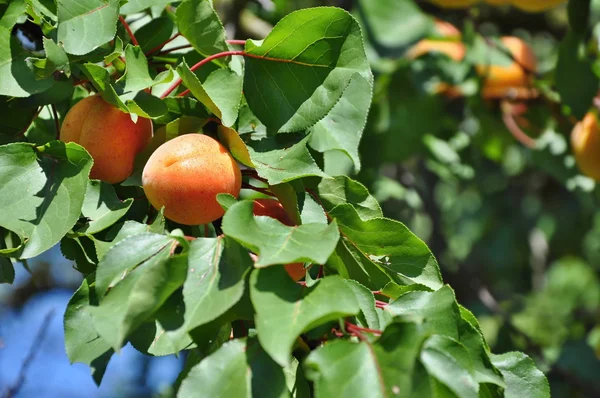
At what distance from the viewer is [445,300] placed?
65cm

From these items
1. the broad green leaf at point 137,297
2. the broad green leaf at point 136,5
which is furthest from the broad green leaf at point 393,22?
the broad green leaf at point 137,297

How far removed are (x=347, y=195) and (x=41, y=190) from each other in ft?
1.00

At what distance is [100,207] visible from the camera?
0.71 metres

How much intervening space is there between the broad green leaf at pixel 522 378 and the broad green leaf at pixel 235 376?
9.2 inches

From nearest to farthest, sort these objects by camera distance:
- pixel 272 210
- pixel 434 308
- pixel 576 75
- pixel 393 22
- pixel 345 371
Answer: pixel 345 371
pixel 434 308
pixel 272 210
pixel 576 75
pixel 393 22

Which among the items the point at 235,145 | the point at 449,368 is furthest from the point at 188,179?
the point at 449,368

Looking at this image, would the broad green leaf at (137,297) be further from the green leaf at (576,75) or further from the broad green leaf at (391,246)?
the green leaf at (576,75)

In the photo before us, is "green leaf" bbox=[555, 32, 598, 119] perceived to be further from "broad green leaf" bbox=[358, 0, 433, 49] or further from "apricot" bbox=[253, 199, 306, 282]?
"apricot" bbox=[253, 199, 306, 282]

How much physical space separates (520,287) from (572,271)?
2.62ft

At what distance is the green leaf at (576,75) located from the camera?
141cm

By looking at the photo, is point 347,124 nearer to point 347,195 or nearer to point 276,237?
point 347,195

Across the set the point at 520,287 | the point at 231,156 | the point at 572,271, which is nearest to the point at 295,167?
the point at 231,156

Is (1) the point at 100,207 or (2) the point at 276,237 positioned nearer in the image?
(2) the point at 276,237

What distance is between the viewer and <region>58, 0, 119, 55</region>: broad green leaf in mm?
706
